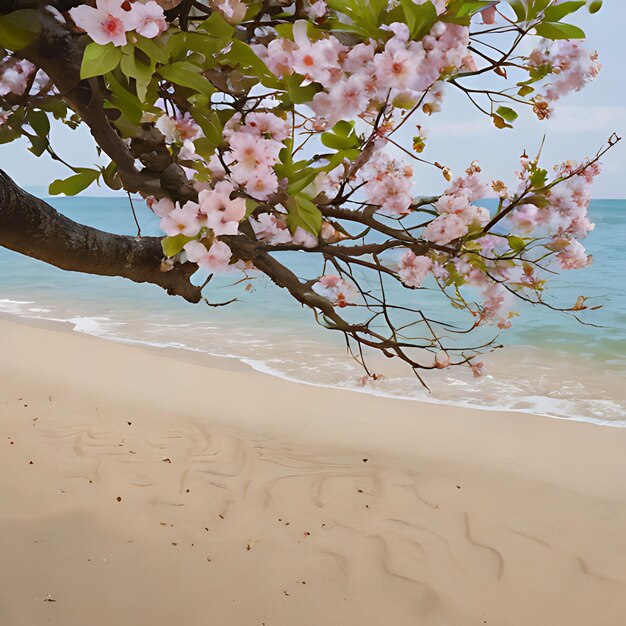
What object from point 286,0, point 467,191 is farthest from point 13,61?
point 467,191

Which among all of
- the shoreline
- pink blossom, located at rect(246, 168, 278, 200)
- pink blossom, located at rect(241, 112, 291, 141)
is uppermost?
pink blossom, located at rect(241, 112, 291, 141)

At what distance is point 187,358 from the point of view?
649cm

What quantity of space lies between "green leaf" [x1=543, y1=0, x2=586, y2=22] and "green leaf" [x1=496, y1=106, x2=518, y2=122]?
0.33 meters

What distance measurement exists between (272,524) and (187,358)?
143 inches

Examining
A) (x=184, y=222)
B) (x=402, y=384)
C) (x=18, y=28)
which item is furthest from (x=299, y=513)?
(x=402, y=384)

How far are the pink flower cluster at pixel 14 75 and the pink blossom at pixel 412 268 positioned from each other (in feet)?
3.59

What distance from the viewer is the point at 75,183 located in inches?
55.8

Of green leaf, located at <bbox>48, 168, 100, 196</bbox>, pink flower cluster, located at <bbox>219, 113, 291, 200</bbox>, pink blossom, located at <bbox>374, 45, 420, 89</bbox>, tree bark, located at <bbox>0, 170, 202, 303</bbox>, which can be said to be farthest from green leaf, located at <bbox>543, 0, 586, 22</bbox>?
tree bark, located at <bbox>0, 170, 202, 303</bbox>

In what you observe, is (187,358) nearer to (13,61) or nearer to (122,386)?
(122,386)


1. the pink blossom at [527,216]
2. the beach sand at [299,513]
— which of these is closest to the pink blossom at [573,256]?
the pink blossom at [527,216]

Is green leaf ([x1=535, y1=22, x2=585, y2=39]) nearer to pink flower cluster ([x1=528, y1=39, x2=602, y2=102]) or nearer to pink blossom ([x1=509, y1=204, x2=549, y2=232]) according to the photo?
pink flower cluster ([x1=528, y1=39, x2=602, y2=102])

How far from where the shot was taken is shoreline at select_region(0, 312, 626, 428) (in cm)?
510

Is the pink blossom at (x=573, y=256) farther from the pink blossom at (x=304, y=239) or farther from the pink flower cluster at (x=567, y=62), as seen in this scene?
the pink blossom at (x=304, y=239)

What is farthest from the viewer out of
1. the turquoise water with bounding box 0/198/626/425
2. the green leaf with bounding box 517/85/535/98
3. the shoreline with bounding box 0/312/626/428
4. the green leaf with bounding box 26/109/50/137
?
the turquoise water with bounding box 0/198/626/425
